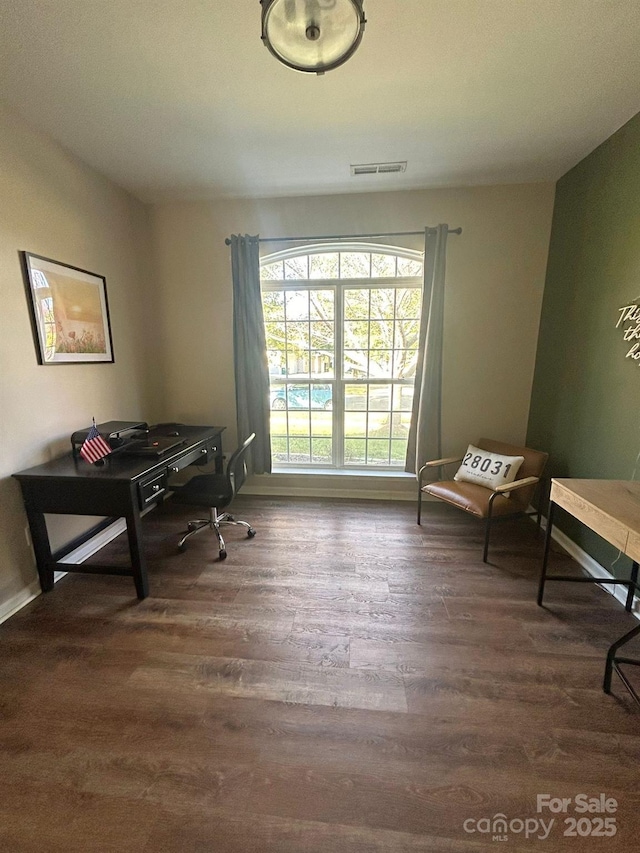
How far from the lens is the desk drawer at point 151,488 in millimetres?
1911

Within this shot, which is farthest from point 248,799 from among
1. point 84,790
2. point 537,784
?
point 537,784

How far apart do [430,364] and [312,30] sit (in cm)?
223

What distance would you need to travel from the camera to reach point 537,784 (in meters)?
1.13

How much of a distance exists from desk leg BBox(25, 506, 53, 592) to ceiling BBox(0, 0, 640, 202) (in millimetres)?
2296

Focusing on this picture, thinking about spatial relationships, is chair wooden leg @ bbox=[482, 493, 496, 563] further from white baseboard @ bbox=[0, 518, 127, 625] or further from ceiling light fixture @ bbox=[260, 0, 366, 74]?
white baseboard @ bbox=[0, 518, 127, 625]

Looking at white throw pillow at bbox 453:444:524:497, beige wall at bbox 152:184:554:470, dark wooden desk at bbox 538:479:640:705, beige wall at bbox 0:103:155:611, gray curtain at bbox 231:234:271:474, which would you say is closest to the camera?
dark wooden desk at bbox 538:479:640:705

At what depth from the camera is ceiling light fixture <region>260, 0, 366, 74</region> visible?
106 cm

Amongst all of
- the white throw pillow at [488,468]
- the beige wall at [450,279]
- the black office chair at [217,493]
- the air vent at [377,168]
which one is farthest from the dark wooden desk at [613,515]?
the air vent at [377,168]

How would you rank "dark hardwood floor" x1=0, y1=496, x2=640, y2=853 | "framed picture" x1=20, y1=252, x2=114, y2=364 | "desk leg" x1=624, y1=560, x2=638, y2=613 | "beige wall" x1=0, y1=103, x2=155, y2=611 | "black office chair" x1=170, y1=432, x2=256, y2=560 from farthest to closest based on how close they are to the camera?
1. "black office chair" x1=170, y1=432, x2=256, y2=560
2. "framed picture" x1=20, y1=252, x2=114, y2=364
3. "beige wall" x1=0, y1=103, x2=155, y2=611
4. "desk leg" x1=624, y1=560, x2=638, y2=613
5. "dark hardwood floor" x1=0, y1=496, x2=640, y2=853

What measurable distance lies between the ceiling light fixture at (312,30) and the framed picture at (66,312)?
181 cm

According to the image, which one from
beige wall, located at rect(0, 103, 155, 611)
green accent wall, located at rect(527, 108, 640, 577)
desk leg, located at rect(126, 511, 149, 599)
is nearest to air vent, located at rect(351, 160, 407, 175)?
green accent wall, located at rect(527, 108, 640, 577)

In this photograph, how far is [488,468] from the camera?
8.73ft

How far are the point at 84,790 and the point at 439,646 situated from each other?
149 centimetres

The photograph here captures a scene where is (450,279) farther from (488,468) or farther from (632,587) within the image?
(632,587)
